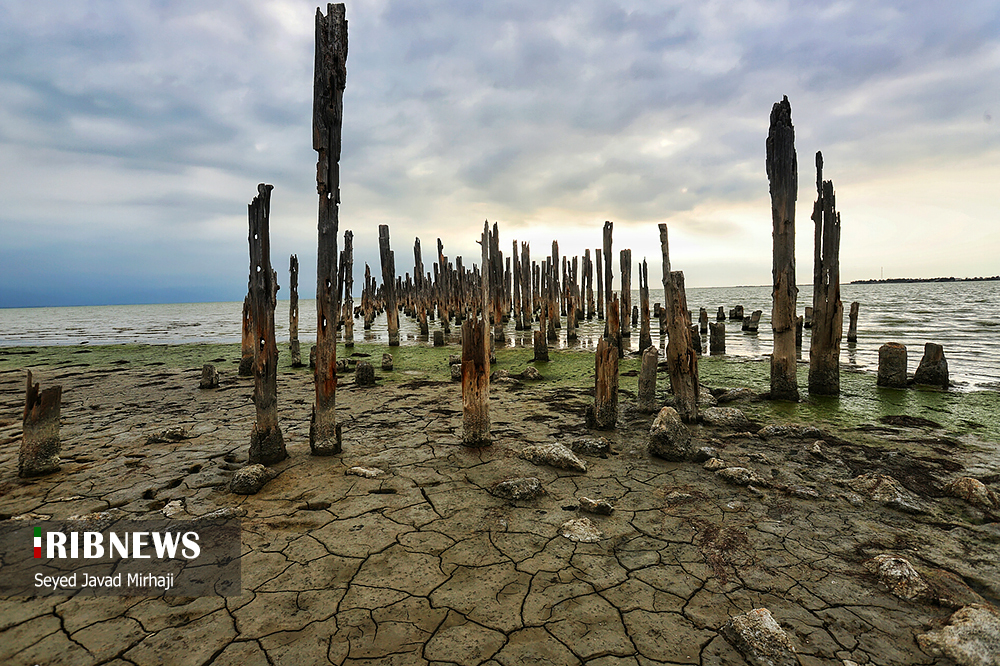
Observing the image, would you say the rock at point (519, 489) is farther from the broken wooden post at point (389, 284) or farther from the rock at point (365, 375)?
the broken wooden post at point (389, 284)

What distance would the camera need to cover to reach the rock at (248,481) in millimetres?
3939

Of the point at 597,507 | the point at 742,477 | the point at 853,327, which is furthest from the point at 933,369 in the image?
the point at 853,327

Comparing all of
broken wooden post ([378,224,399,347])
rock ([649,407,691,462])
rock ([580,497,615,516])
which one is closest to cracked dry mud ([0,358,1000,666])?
rock ([580,497,615,516])

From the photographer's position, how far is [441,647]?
2.16m

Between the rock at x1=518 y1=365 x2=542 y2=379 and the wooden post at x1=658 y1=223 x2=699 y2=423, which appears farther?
the rock at x1=518 y1=365 x2=542 y2=379

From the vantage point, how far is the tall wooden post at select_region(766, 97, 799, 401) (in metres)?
7.00

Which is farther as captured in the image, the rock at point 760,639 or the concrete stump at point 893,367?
the concrete stump at point 893,367

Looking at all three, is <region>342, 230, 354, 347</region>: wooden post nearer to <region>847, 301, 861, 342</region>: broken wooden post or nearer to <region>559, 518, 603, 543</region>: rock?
<region>559, 518, 603, 543</region>: rock

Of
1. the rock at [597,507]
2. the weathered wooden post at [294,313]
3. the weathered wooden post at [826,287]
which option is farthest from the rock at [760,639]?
the weathered wooden post at [294,313]

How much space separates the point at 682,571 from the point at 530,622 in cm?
110

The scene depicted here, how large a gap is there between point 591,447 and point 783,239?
5107 mm

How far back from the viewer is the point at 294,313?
14.0 m

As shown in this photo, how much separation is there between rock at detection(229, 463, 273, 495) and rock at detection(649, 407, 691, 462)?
4.06 m

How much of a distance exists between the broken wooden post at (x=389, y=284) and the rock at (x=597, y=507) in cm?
1409
